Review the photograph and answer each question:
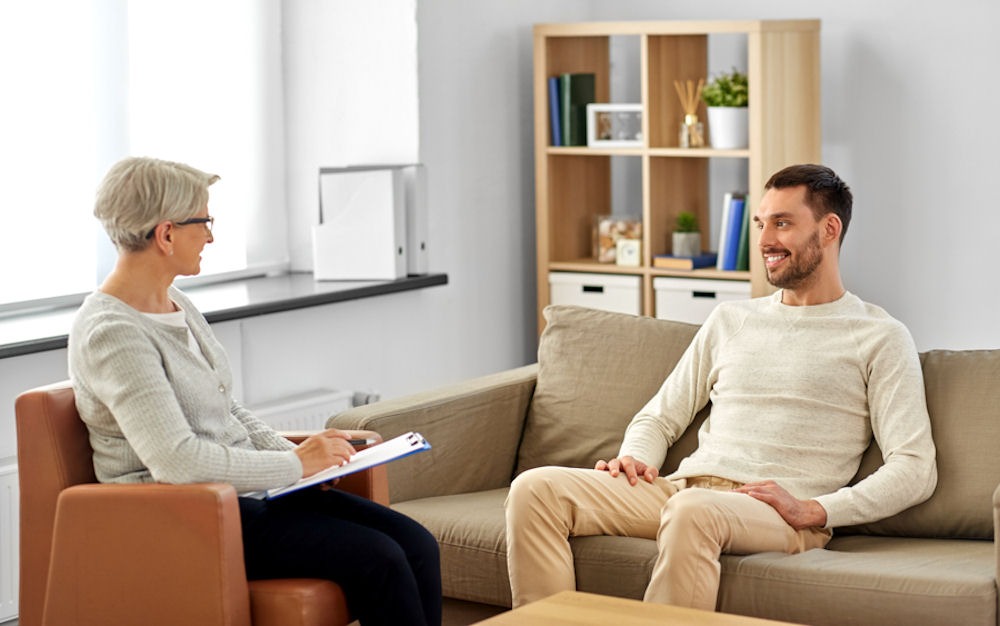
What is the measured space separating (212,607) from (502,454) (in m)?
1.11

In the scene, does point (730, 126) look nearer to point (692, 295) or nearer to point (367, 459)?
point (692, 295)

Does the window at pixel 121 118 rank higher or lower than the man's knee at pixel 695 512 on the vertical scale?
higher

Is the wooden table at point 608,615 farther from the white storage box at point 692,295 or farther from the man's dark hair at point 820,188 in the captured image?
the white storage box at point 692,295

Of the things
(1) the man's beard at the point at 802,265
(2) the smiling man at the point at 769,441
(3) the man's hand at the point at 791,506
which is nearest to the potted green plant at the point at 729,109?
(2) the smiling man at the point at 769,441

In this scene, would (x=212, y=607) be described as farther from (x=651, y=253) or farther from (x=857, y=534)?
(x=651, y=253)

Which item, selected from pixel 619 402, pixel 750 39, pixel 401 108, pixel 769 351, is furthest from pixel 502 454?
pixel 750 39

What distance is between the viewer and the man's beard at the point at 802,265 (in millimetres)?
2904

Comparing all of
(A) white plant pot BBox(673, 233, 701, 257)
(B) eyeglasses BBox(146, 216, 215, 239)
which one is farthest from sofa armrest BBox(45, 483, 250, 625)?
(A) white plant pot BBox(673, 233, 701, 257)

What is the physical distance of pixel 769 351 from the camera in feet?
9.65

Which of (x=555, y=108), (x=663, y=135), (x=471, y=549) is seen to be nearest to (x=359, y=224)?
(x=555, y=108)

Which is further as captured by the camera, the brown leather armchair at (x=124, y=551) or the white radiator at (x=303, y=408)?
the white radiator at (x=303, y=408)

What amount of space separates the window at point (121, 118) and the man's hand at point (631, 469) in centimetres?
171

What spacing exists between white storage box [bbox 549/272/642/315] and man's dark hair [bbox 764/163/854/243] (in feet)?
5.87

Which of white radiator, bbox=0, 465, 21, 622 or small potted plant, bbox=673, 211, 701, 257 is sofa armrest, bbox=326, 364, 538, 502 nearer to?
white radiator, bbox=0, 465, 21, 622
